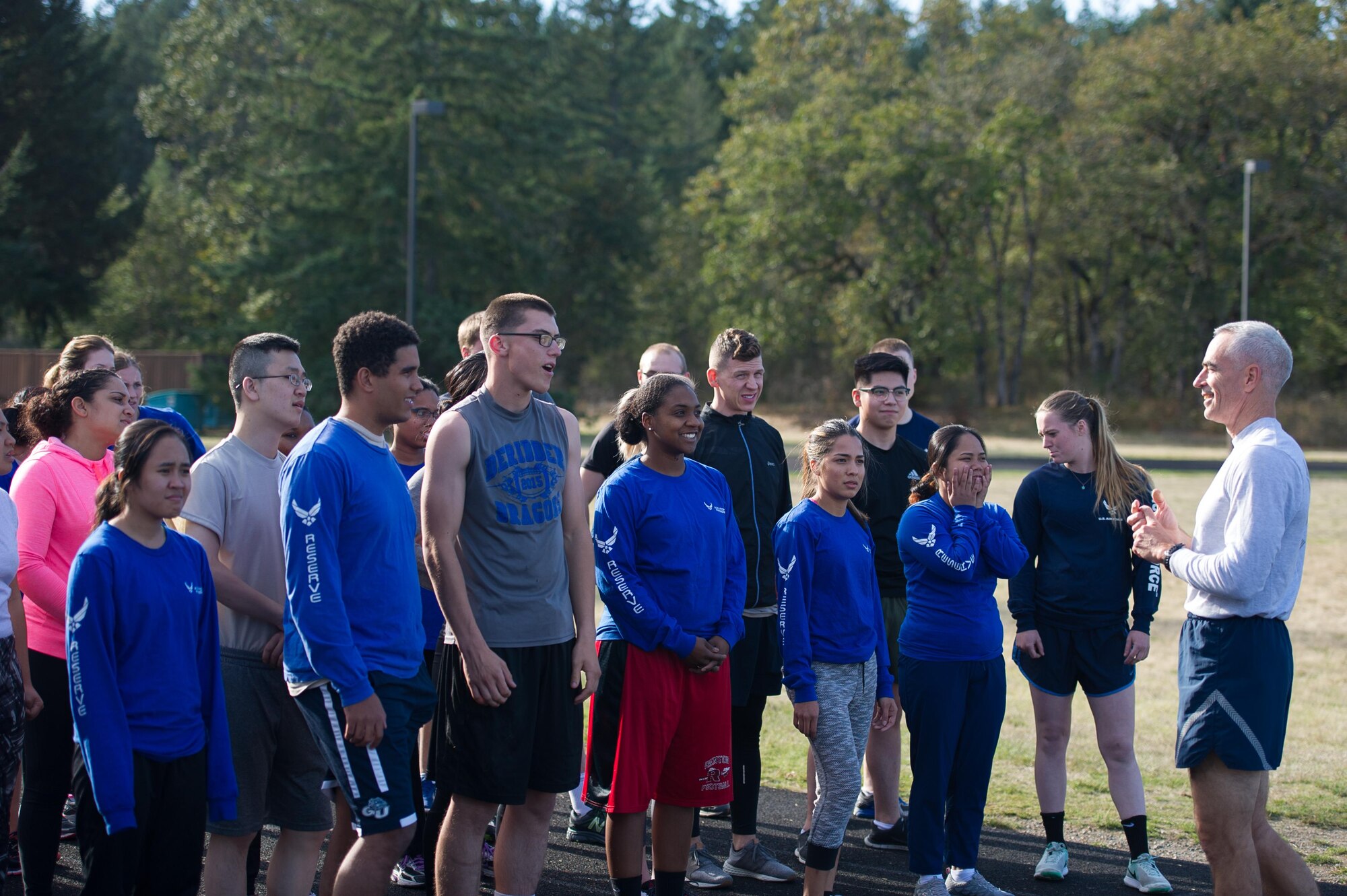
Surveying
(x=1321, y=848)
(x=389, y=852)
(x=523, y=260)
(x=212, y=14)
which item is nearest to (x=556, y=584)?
(x=389, y=852)

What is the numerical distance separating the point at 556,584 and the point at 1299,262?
43627 millimetres

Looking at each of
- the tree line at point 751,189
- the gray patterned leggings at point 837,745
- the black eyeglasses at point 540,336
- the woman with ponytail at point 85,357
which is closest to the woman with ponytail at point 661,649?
the gray patterned leggings at point 837,745

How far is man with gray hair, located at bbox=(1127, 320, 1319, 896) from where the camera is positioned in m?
4.08

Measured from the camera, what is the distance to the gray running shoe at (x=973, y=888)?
4.91 metres

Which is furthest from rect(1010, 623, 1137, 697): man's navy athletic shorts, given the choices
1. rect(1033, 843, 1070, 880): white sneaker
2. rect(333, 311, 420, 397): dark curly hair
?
rect(333, 311, 420, 397): dark curly hair

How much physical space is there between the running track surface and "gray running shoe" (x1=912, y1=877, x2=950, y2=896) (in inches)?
6.4

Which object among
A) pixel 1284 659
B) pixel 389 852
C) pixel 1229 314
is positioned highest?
pixel 1229 314

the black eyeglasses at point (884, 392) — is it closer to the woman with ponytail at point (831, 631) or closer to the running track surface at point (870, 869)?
the woman with ponytail at point (831, 631)

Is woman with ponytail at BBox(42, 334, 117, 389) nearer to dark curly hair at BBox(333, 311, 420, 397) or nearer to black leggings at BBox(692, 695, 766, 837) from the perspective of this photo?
Result: dark curly hair at BBox(333, 311, 420, 397)

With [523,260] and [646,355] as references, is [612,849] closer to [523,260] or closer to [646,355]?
[646,355]

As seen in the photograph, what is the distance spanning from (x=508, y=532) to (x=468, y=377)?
1.31 m

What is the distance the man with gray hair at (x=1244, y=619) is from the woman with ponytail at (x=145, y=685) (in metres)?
3.19

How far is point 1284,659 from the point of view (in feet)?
13.6

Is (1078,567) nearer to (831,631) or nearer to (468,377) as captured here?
(831,631)
